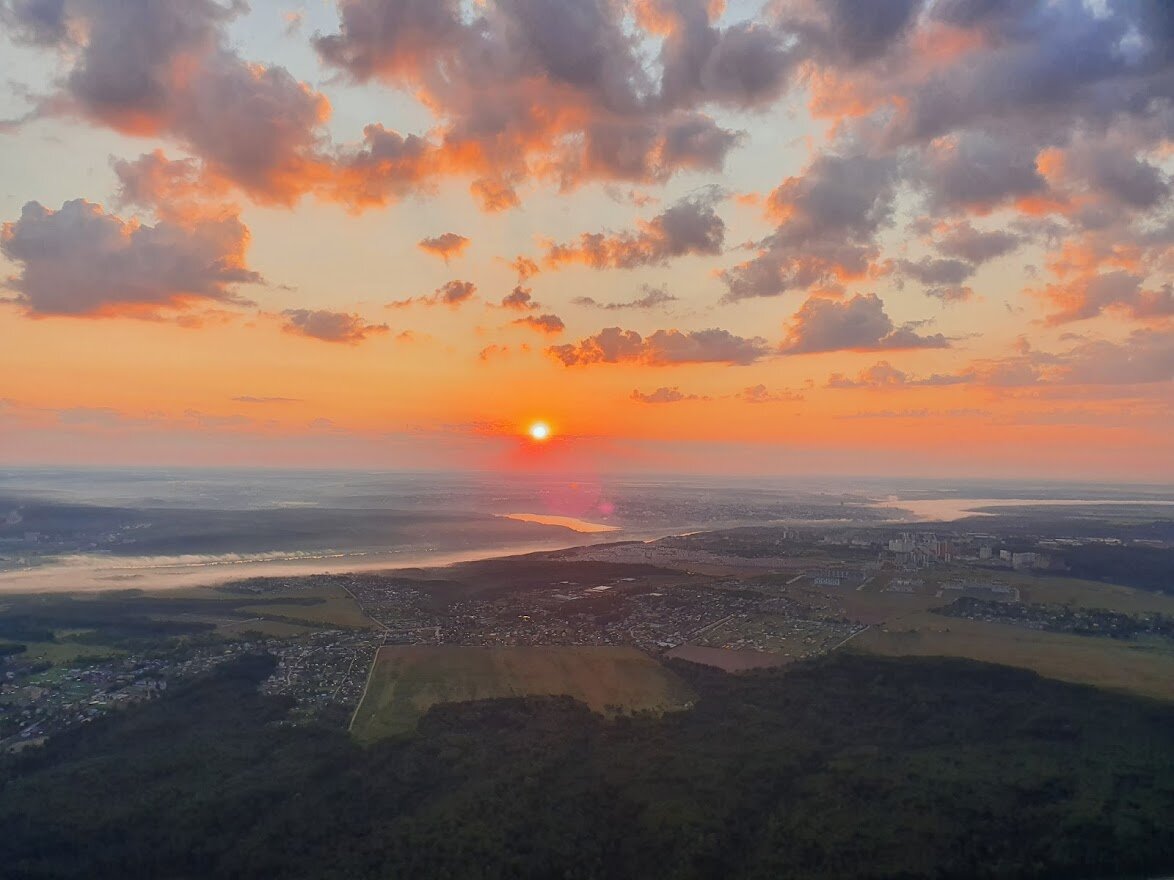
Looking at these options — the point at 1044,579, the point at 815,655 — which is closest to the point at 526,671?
the point at 815,655

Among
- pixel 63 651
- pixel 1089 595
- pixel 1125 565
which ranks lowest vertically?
pixel 63 651

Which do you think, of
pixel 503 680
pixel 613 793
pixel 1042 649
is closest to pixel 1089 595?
pixel 1042 649

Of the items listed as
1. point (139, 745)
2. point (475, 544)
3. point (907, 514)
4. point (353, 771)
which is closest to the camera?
point (353, 771)

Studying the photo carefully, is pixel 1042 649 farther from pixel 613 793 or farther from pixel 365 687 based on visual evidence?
pixel 365 687

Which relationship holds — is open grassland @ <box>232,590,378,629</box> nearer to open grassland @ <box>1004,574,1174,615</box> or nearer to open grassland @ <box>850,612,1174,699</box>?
open grassland @ <box>850,612,1174,699</box>

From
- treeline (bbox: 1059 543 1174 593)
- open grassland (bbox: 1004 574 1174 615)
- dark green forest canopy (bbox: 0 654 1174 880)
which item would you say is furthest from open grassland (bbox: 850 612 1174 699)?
treeline (bbox: 1059 543 1174 593)

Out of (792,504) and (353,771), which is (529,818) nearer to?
(353,771)
